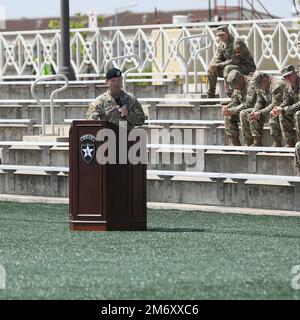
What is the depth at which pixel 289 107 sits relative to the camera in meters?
19.5

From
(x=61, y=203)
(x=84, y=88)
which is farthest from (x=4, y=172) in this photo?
(x=84, y=88)

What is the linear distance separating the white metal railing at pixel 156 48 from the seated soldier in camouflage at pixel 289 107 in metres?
4.64

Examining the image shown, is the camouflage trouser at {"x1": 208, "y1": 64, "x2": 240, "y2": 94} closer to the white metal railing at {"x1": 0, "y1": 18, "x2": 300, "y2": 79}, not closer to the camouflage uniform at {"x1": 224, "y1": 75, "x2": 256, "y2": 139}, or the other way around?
the white metal railing at {"x1": 0, "y1": 18, "x2": 300, "y2": 79}

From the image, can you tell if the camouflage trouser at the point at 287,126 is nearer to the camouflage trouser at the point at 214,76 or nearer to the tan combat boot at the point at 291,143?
the tan combat boot at the point at 291,143

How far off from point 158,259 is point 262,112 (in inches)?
288

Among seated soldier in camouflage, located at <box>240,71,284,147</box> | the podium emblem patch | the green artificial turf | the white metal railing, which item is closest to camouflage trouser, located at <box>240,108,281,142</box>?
seated soldier in camouflage, located at <box>240,71,284,147</box>

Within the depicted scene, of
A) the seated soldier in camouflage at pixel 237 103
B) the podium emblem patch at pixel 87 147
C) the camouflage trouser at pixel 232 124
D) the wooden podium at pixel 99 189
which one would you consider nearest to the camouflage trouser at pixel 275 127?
the seated soldier in camouflage at pixel 237 103

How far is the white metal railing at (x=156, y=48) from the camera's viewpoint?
25.0 meters

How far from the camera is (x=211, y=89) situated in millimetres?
23812

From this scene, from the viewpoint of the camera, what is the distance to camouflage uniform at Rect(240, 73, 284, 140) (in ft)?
65.4

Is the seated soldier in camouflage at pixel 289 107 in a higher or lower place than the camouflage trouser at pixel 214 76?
lower

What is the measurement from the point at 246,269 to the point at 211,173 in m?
7.33

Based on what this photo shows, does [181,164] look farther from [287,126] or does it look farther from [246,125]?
[287,126]

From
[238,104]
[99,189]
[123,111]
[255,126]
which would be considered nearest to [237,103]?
[238,104]
